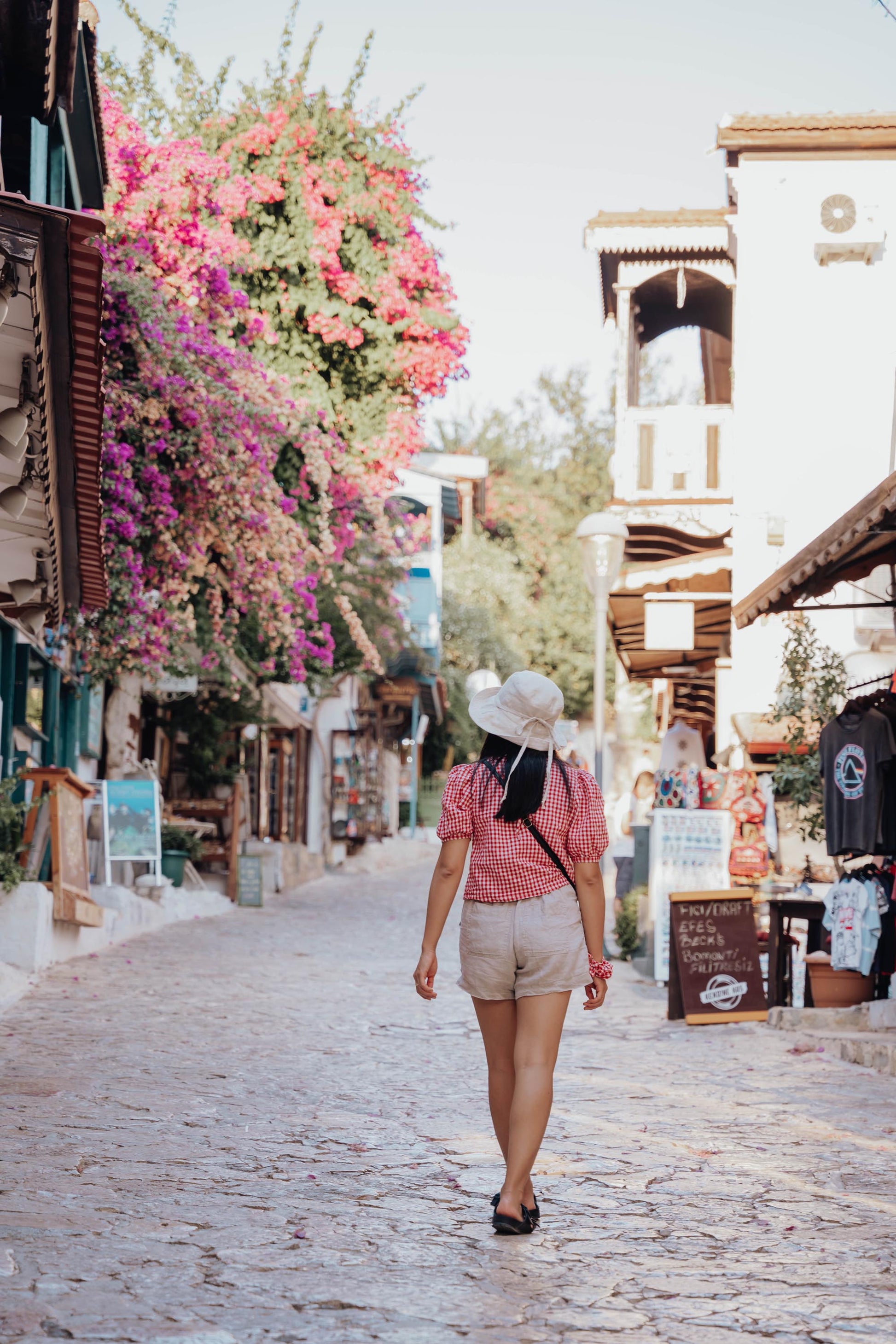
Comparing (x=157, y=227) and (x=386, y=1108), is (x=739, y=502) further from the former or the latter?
(x=386, y=1108)

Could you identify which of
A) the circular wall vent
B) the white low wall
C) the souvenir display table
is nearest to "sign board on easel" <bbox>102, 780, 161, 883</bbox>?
the white low wall

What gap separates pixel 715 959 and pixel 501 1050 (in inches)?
229

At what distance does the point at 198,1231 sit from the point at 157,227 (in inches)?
507

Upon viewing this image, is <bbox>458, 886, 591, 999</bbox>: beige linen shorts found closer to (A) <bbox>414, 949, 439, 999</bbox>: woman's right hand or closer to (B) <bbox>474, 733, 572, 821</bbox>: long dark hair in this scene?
(A) <bbox>414, 949, 439, 999</bbox>: woman's right hand

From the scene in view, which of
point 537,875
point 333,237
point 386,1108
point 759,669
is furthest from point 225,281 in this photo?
point 537,875

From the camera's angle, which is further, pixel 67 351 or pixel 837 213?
pixel 837 213

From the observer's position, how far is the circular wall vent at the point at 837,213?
57.3ft

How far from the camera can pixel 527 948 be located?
15.7 ft

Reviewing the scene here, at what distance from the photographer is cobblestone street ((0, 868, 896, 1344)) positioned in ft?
12.5

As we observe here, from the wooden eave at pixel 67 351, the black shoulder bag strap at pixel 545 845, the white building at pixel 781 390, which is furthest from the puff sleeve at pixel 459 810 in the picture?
the white building at pixel 781 390

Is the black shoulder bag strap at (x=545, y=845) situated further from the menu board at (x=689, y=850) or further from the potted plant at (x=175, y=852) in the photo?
the potted plant at (x=175, y=852)

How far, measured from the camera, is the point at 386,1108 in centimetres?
687

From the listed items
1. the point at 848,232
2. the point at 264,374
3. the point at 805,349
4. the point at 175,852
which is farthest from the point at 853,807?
the point at 175,852

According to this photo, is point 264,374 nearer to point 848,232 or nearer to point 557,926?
point 848,232
